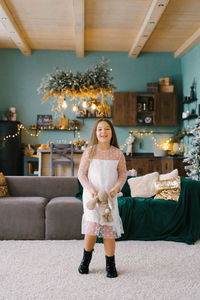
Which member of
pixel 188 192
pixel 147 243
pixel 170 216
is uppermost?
pixel 188 192

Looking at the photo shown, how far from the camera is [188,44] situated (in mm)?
7098

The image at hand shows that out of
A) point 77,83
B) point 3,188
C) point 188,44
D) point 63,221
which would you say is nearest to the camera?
point 63,221

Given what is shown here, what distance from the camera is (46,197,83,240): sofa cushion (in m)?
3.62

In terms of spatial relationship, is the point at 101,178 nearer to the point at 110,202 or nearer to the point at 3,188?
the point at 110,202

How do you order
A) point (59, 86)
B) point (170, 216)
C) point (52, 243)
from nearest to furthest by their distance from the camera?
point (52, 243), point (170, 216), point (59, 86)

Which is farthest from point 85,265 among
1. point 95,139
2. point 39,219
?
point 39,219

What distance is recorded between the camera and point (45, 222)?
367cm

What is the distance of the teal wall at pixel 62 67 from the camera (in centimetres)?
795

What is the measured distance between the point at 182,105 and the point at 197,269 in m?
5.94

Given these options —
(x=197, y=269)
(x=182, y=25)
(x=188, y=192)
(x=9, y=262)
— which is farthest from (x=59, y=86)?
(x=197, y=269)

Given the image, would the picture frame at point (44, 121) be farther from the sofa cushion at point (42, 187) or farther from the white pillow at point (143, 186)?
the white pillow at point (143, 186)

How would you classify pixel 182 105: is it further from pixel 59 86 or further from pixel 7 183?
pixel 7 183

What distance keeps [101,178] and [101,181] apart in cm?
2

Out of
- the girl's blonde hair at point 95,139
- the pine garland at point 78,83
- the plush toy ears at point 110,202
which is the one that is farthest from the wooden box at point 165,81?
the plush toy ears at point 110,202
